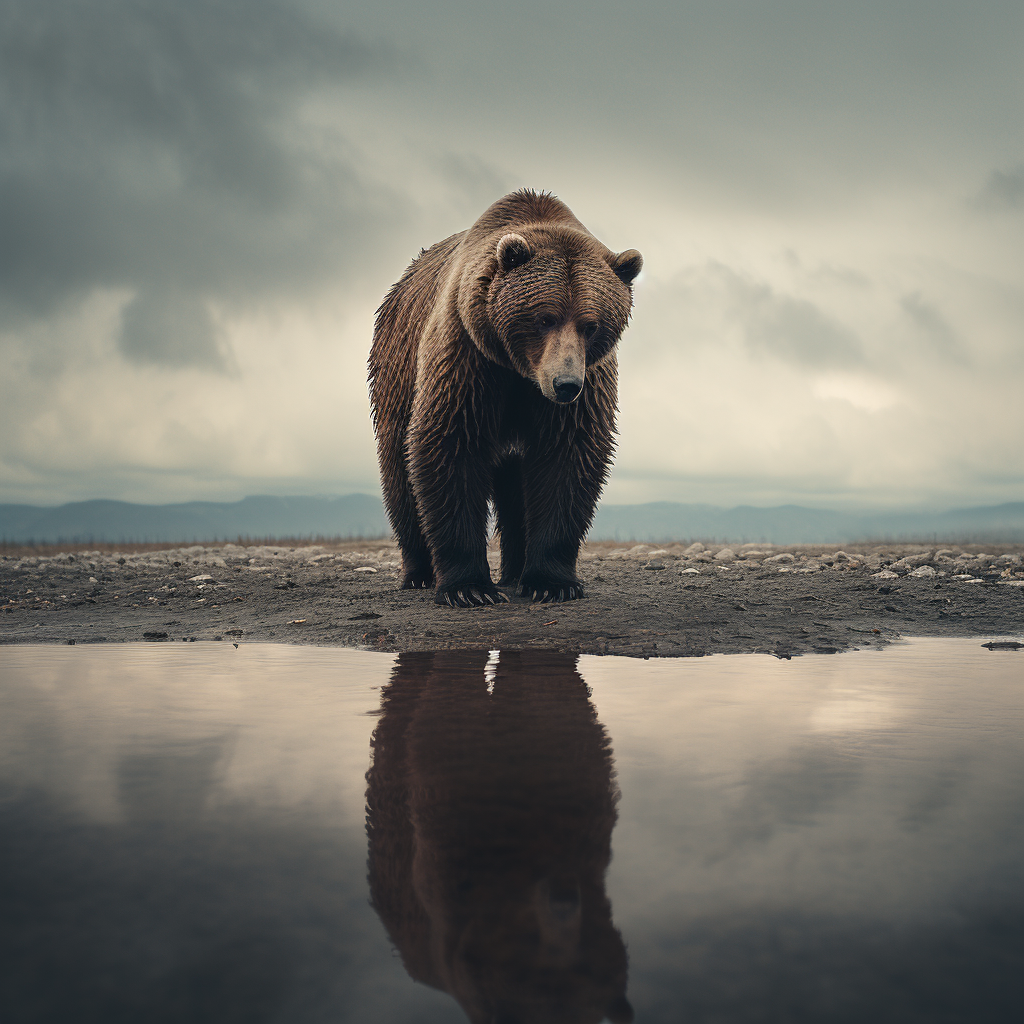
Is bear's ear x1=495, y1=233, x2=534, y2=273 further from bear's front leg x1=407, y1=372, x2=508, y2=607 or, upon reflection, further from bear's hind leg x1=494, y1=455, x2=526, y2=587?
bear's hind leg x1=494, y1=455, x2=526, y2=587

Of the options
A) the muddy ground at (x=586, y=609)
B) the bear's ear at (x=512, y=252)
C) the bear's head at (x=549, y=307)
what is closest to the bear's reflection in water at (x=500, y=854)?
the muddy ground at (x=586, y=609)

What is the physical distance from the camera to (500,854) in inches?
57.6

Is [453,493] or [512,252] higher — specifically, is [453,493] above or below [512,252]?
below

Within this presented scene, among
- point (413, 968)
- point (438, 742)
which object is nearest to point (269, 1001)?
point (413, 968)

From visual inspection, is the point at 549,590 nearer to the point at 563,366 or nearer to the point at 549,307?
the point at 563,366

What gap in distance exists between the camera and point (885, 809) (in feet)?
5.56

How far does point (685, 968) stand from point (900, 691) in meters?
2.12

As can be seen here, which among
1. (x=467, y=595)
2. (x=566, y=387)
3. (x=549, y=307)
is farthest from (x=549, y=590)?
(x=549, y=307)

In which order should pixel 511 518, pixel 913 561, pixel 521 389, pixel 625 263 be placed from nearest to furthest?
1. pixel 625 263
2. pixel 521 389
3. pixel 511 518
4. pixel 913 561

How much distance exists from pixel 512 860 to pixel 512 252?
4.25 metres

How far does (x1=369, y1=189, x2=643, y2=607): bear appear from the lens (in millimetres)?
5055

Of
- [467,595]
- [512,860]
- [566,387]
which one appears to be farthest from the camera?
[467,595]

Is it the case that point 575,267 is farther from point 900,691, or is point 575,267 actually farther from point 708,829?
point 708,829

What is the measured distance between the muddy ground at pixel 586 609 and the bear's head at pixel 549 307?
146 centimetres
